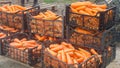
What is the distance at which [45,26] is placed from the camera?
589cm

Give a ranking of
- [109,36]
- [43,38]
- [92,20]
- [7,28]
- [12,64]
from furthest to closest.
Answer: [7,28] < [43,38] < [12,64] < [109,36] < [92,20]

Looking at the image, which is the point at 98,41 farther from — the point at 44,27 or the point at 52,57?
the point at 44,27

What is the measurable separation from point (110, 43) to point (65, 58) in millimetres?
1026

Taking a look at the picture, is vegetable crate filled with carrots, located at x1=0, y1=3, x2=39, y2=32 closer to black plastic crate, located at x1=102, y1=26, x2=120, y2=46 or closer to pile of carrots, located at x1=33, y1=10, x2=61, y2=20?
pile of carrots, located at x1=33, y1=10, x2=61, y2=20

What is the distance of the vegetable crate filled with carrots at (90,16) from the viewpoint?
4.91 m

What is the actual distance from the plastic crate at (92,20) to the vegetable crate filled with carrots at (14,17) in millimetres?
1321

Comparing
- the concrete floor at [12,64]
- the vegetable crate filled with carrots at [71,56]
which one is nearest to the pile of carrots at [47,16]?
the vegetable crate filled with carrots at [71,56]

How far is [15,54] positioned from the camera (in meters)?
5.67

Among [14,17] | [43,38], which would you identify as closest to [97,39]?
[43,38]

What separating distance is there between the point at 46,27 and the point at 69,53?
3.43 ft

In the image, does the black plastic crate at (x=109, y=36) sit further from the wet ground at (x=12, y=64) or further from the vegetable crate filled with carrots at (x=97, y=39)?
the wet ground at (x=12, y=64)

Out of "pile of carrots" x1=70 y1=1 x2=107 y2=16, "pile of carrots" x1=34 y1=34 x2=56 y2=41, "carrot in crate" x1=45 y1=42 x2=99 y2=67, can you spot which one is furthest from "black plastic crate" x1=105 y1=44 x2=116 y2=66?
"pile of carrots" x1=34 y1=34 x2=56 y2=41

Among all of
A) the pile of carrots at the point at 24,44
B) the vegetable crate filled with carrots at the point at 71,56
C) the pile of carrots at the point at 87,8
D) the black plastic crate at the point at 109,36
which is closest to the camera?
the vegetable crate filled with carrots at the point at 71,56

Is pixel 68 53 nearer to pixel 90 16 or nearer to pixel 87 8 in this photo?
pixel 90 16
